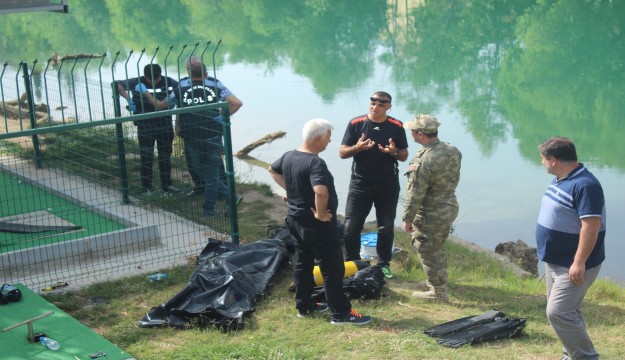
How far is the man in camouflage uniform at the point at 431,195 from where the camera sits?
261 inches

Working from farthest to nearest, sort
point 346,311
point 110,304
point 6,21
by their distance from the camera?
point 6,21 → point 110,304 → point 346,311

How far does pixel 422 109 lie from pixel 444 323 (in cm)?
1386

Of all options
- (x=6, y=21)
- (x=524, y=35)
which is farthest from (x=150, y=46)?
(x=524, y=35)

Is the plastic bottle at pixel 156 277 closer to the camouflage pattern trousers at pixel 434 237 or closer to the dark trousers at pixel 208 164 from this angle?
the dark trousers at pixel 208 164

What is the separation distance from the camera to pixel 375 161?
7.29m

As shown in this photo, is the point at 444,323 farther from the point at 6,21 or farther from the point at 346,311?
the point at 6,21

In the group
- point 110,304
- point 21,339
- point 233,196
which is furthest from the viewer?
point 233,196

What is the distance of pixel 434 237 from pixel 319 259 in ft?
3.59

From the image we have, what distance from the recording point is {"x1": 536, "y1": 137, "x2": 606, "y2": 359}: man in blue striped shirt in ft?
16.7

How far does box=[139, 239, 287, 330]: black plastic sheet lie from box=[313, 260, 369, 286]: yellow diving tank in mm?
401

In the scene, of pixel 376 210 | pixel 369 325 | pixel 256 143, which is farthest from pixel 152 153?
pixel 256 143

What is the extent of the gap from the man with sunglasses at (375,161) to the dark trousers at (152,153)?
301cm

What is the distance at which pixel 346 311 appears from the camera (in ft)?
21.0

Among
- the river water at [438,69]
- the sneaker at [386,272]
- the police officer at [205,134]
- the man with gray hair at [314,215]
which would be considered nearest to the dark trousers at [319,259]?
the man with gray hair at [314,215]
